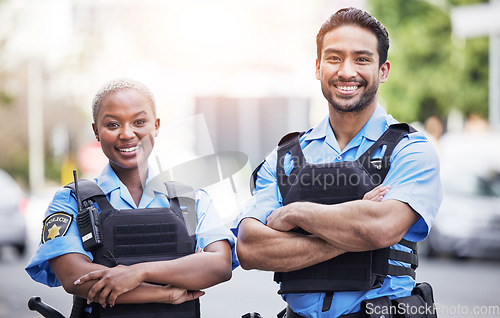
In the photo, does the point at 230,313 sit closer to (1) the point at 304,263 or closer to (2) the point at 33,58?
(1) the point at 304,263

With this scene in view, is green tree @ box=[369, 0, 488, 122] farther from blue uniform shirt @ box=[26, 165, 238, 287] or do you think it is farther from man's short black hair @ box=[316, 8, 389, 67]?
blue uniform shirt @ box=[26, 165, 238, 287]

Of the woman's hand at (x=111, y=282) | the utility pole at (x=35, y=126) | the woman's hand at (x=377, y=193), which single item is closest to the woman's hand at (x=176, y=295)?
the woman's hand at (x=111, y=282)

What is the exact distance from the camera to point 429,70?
86.1 feet

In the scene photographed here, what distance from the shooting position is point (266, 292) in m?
9.52

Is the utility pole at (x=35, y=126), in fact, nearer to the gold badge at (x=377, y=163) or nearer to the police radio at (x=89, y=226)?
the police radio at (x=89, y=226)

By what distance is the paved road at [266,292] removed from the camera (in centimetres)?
814

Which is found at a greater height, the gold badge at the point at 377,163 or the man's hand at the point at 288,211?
the gold badge at the point at 377,163

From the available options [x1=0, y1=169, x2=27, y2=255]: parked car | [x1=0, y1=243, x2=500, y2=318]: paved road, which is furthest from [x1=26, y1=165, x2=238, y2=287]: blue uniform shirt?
Answer: [x1=0, y1=169, x2=27, y2=255]: parked car

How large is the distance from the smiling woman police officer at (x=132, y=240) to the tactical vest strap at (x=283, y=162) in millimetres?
316

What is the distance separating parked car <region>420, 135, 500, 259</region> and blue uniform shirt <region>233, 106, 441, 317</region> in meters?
8.94

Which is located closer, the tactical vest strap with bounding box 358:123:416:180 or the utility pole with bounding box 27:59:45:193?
the tactical vest strap with bounding box 358:123:416:180

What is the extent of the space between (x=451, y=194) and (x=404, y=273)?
373 inches

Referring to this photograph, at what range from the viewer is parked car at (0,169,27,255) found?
12.8 m

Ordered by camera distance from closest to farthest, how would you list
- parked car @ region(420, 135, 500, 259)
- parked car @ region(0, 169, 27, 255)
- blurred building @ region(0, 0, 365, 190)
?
parked car @ region(420, 135, 500, 259)
parked car @ region(0, 169, 27, 255)
blurred building @ region(0, 0, 365, 190)
